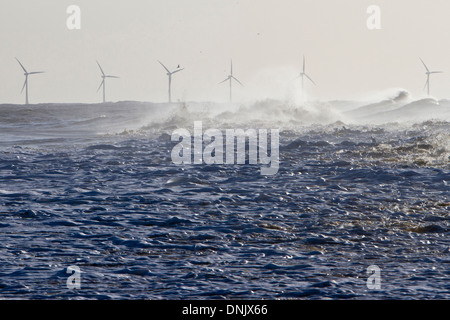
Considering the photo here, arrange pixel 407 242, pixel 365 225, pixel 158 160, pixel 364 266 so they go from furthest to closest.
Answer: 1. pixel 158 160
2. pixel 365 225
3. pixel 407 242
4. pixel 364 266

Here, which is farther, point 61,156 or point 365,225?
point 61,156

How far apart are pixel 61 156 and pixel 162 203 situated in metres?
17.2

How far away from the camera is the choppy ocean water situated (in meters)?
11.7

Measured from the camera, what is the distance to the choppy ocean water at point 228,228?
Answer: 1171cm

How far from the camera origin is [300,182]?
24.5 meters

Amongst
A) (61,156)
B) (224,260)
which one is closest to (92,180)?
(61,156)

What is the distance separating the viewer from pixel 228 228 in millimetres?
16453
